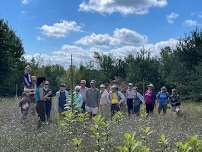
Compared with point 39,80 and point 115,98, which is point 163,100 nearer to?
point 115,98

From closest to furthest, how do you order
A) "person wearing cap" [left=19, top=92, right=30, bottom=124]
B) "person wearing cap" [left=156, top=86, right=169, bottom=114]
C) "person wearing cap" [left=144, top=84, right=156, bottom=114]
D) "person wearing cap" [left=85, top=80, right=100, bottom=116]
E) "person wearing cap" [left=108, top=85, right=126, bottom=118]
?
"person wearing cap" [left=19, top=92, right=30, bottom=124] → "person wearing cap" [left=85, top=80, right=100, bottom=116] → "person wearing cap" [left=108, top=85, right=126, bottom=118] → "person wearing cap" [left=144, top=84, right=156, bottom=114] → "person wearing cap" [left=156, top=86, right=169, bottom=114]

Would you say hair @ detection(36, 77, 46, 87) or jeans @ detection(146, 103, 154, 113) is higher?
hair @ detection(36, 77, 46, 87)

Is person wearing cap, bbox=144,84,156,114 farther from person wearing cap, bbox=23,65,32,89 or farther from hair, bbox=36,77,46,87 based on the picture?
person wearing cap, bbox=23,65,32,89

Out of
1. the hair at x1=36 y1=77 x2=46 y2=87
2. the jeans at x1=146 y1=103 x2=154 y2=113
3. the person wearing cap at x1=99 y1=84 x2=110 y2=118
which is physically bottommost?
the jeans at x1=146 y1=103 x2=154 y2=113

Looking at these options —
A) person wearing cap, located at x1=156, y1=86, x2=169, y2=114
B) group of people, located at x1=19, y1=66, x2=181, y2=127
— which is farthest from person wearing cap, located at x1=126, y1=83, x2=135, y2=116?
person wearing cap, located at x1=156, y1=86, x2=169, y2=114

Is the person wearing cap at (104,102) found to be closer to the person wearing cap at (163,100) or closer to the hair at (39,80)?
the hair at (39,80)

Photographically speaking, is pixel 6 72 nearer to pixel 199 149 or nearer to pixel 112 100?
pixel 112 100

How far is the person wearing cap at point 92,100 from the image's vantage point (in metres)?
17.3

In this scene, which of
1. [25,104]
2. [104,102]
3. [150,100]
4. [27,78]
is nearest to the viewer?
[25,104]

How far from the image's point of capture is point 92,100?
679 inches

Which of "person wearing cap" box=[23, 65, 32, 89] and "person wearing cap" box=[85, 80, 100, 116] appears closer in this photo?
"person wearing cap" box=[23, 65, 32, 89]

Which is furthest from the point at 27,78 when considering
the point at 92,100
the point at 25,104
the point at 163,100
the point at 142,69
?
the point at 142,69

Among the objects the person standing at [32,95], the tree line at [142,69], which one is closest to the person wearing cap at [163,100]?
the person standing at [32,95]

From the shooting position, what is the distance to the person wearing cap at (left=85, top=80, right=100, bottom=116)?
17281 mm
